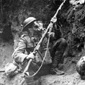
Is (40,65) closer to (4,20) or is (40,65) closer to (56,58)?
(56,58)

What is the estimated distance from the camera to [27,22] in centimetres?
535

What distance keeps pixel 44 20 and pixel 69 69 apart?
6.45 ft

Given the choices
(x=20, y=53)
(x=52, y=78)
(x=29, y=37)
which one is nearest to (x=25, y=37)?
(x=29, y=37)

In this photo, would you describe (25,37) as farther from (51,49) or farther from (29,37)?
(51,49)

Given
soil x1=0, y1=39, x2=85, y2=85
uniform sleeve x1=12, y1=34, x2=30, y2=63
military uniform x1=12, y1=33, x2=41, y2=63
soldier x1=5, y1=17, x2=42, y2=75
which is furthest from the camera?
soldier x1=5, y1=17, x2=42, y2=75

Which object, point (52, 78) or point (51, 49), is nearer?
point (52, 78)

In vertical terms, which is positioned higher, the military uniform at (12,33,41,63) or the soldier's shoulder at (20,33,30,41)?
the soldier's shoulder at (20,33,30,41)

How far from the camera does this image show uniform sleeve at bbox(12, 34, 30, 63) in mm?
4827

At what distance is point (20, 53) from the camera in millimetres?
4984

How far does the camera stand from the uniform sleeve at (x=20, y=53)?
4.83 metres

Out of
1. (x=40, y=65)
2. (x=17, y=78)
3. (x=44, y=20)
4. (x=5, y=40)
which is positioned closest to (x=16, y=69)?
(x=17, y=78)

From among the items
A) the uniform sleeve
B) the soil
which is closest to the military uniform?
the uniform sleeve

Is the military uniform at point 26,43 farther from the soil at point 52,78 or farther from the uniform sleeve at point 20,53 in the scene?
the soil at point 52,78

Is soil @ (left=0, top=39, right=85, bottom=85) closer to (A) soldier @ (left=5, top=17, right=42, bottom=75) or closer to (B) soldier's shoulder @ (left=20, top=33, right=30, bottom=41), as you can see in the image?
(A) soldier @ (left=5, top=17, right=42, bottom=75)
